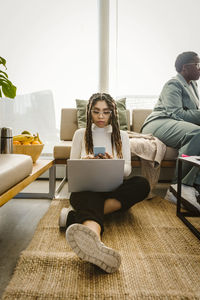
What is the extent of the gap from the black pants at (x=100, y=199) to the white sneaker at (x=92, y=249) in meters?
0.17

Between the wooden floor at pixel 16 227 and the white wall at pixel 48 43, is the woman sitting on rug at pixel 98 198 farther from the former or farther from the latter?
the white wall at pixel 48 43

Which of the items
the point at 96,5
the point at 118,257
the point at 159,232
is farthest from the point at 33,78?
the point at 118,257

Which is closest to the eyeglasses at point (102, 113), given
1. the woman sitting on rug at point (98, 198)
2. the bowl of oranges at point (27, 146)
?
the woman sitting on rug at point (98, 198)

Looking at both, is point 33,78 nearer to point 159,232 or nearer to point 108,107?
point 108,107

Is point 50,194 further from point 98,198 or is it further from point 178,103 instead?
point 178,103

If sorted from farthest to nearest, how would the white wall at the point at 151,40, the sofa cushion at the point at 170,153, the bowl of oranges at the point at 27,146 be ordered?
the white wall at the point at 151,40 → the sofa cushion at the point at 170,153 → the bowl of oranges at the point at 27,146

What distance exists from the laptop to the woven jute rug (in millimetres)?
241

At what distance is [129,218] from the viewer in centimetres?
150

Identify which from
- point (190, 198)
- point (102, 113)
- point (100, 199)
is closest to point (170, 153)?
point (190, 198)

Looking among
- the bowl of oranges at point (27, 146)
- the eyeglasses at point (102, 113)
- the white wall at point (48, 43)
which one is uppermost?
the white wall at point (48, 43)

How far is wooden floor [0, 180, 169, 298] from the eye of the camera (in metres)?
0.97

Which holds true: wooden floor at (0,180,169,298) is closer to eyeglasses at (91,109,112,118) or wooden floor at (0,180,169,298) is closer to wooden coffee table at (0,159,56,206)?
wooden coffee table at (0,159,56,206)

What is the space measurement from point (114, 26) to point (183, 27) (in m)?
0.85

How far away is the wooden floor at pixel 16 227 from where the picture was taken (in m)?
0.97
